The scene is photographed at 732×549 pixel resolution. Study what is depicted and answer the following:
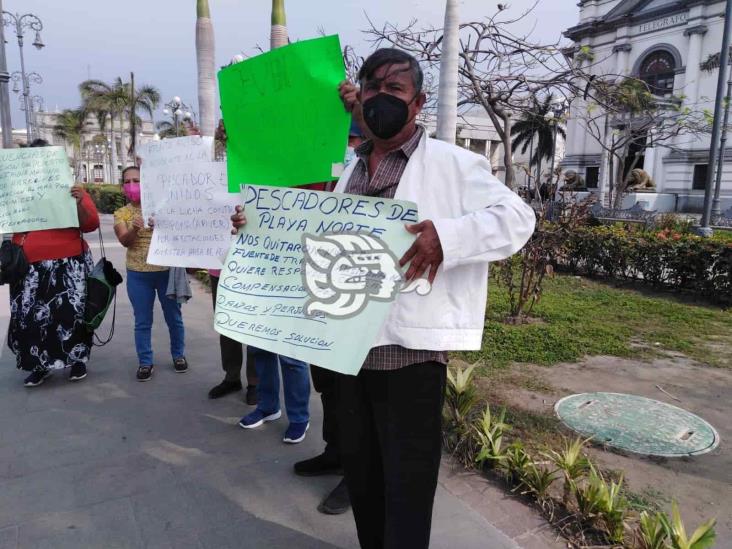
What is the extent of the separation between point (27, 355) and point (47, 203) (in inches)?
48.1

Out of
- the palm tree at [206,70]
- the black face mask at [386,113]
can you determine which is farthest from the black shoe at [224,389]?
the palm tree at [206,70]

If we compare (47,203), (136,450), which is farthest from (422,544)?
(47,203)

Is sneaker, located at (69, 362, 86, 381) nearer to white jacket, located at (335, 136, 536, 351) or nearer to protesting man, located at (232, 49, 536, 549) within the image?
protesting man, located at (232, 49, 536, 549)

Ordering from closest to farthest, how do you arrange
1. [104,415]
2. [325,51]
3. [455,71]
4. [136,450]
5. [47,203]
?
[325,51]
[136,450]
[104,415]
[47,203]
[455,71]

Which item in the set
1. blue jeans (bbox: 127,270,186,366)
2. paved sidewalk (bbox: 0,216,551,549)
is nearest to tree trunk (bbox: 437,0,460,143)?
blue jeans (bbox: 127,270,186,366)

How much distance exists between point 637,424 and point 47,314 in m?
4.49

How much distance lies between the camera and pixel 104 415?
393cm

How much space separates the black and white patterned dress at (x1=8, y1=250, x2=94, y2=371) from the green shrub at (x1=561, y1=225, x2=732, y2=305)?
5426 mm

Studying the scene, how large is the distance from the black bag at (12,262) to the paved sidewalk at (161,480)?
3.02ft

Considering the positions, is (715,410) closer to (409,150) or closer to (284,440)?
(284,440)

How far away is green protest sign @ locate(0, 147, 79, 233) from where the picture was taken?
417 cm

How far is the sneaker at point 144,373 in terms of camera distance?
4621 millimetres

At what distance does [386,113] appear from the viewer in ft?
5.99

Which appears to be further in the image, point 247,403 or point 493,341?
point 493,341
